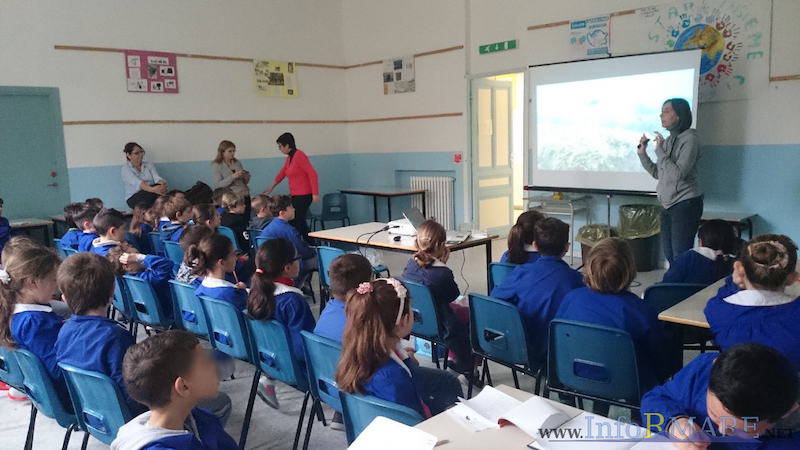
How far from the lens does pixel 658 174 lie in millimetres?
4539

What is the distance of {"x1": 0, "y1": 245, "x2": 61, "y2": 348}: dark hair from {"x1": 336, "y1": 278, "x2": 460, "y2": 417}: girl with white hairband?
56.5 inches

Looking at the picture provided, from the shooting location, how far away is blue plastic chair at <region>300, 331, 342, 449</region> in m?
1.96

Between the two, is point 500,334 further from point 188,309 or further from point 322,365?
point 188,309

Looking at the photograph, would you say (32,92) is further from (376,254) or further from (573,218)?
(573,218)

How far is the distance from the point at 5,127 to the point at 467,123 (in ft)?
16.7

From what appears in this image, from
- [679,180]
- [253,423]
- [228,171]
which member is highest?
[228,171]

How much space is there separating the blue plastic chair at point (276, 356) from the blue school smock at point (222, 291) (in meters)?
0.32

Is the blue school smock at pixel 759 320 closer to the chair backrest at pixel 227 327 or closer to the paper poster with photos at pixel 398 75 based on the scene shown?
the chair backrest at pixel 227 327

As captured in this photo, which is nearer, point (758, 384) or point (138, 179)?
point (758, 384)

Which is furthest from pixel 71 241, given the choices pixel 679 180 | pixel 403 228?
pixel 679 180

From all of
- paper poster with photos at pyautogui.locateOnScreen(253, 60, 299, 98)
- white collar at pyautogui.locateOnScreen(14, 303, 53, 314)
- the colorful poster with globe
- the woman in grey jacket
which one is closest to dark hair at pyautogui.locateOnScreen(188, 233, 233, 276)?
white collar at pyautogui.locateOnScreen(14, 303, 53, 314)

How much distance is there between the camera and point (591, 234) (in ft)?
19.1

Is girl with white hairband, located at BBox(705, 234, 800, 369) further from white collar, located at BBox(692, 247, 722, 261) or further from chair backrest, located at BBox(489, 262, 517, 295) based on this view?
chair backrest, located at BBox(489, 262, 517, 295)

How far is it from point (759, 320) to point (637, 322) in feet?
1.28
